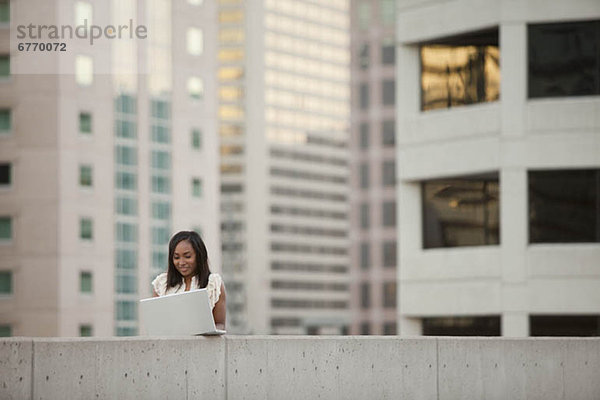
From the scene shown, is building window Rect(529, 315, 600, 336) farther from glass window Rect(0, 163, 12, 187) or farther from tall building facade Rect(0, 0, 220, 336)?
glass window Rect(0, 163, 12, 187)

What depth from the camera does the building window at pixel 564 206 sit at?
1305 inches

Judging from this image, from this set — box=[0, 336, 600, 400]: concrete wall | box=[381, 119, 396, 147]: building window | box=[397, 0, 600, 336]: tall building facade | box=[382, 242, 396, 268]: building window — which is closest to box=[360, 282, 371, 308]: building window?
box=[382, 242, 396, 268]: building window

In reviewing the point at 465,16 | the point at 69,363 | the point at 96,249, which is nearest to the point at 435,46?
the point at 465,16

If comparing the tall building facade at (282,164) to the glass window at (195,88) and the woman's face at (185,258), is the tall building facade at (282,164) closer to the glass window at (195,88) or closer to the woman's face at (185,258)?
the glass window at (195,88)

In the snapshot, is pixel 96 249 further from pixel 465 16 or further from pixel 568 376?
pixel 568 376

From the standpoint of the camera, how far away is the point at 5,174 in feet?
255

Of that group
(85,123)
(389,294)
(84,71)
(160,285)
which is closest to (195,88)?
(84,71)

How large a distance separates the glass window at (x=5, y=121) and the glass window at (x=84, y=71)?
4808mm

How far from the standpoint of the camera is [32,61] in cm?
7938

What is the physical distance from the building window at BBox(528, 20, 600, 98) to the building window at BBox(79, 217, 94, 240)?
49185 millimetres

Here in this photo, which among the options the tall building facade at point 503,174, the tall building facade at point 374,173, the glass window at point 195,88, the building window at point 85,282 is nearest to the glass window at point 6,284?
the building window at point 85,282

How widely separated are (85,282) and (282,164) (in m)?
106

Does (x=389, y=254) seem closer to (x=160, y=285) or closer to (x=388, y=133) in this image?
(x=388, y=133)

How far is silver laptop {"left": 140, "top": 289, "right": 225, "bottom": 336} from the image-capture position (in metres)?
12.0
